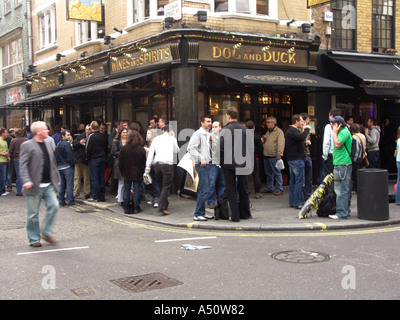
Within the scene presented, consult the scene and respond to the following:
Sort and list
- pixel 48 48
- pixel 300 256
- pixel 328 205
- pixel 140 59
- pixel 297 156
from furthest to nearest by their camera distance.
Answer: pixel 48 48 → pixel 140 59 → pixel 297 156 → pixel 328 205 → pixel 300 256

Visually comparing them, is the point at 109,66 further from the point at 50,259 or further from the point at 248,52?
the point at 50,259

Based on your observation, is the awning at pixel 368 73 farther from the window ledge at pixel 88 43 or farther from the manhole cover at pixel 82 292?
the manhole cover at pixel 82 292

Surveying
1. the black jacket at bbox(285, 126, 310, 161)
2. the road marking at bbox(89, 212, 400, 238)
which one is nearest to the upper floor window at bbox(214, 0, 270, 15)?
the black jacket at bbox(285, 126, 310, 161)

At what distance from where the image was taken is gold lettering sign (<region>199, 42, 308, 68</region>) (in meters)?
11.9

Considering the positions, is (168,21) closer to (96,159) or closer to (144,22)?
(144,22)

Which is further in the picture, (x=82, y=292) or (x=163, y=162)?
(x=163, y=162)

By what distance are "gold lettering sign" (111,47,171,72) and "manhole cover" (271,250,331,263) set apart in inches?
279

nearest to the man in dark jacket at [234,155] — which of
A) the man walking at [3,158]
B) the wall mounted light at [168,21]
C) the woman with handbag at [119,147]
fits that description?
the woman with handbag at [119,147]

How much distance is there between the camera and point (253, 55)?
41.1 feet

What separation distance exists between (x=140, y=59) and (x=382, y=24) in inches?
317

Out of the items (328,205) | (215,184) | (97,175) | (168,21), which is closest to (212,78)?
(168,21)

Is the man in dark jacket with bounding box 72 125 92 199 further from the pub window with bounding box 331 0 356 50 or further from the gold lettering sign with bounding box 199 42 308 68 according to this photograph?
the pub window with bounding box 331 0 356 50

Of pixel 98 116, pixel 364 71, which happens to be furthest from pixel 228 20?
pixel 98 116

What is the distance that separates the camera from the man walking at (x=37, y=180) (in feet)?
22.4
